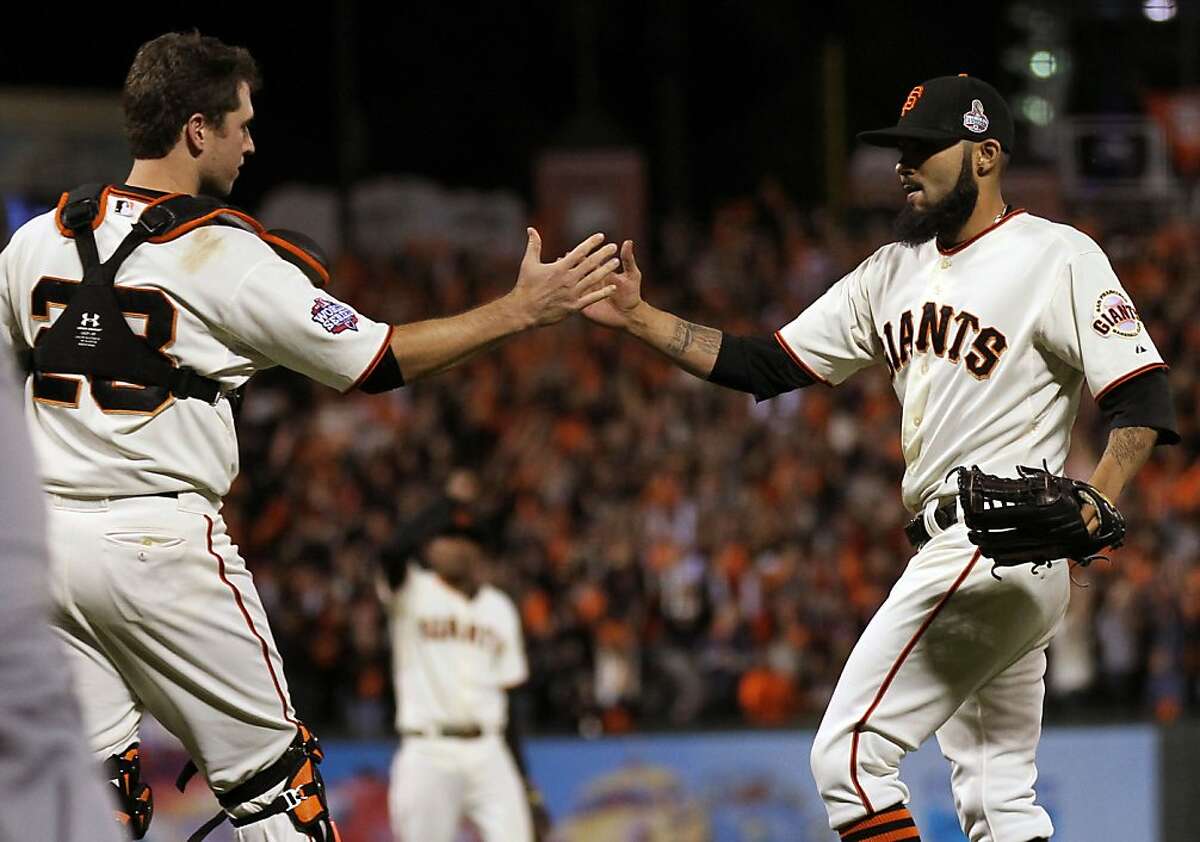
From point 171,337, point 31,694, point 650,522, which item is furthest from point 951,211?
point 650,522

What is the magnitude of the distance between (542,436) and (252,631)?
10044 mm

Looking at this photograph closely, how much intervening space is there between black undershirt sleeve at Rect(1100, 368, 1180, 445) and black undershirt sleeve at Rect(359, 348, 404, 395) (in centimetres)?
177

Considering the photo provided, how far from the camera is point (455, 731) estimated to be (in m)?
9.15

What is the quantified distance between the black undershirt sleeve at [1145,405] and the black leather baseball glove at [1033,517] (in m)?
0.23

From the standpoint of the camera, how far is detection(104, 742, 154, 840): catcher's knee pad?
422 centimetres

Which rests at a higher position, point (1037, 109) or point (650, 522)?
point (1037, 109)

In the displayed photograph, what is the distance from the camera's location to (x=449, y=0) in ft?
74.5

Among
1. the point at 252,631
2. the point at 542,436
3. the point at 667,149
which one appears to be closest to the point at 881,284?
the point at 252,631

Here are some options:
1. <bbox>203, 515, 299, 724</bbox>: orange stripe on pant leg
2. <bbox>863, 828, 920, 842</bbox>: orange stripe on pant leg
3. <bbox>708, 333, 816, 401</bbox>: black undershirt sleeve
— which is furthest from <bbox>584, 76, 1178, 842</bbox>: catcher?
<bbox>203, 515, 299, 724</bbox>: orange stripe on pant leg

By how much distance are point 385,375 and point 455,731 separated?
5230 millimetres

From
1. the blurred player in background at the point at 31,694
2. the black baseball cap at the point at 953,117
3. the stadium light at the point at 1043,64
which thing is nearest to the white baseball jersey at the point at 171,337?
the black baseball cap at the point at 953,117

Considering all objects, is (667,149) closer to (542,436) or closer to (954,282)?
(542,436)

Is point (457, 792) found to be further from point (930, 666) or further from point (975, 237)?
point (975, 237)

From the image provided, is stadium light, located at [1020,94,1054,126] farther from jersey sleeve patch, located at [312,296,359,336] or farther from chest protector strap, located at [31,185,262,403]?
chest protector strap, located at [31,185,262,403]
